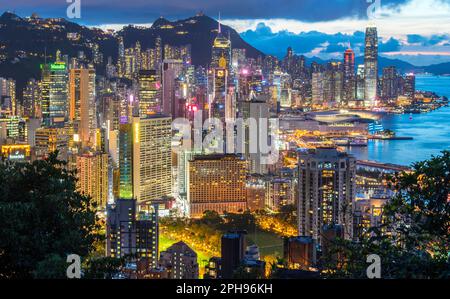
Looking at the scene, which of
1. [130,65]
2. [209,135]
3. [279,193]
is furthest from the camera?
[130,65]

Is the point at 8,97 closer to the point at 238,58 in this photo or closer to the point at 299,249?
the point at 238,58

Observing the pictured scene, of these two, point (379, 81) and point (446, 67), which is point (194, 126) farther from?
point (446, 67)

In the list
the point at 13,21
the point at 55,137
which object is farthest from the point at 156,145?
the point at 13,21

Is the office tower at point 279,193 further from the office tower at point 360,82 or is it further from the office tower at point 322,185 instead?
the office tower at point 360,82

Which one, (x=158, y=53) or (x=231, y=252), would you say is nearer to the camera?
(x=231, y=252)

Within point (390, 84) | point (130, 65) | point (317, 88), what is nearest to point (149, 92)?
point (130, 65)

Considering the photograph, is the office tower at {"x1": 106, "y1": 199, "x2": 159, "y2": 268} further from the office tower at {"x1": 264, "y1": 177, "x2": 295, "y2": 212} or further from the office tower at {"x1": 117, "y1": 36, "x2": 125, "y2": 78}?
the office tower at {"x1": 117, "y1": 36, "x2": 125, "y2": 78}

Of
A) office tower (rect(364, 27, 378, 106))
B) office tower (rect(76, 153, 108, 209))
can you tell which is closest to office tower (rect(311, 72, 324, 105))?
office tower (rect(364, 27, 378, 106))
